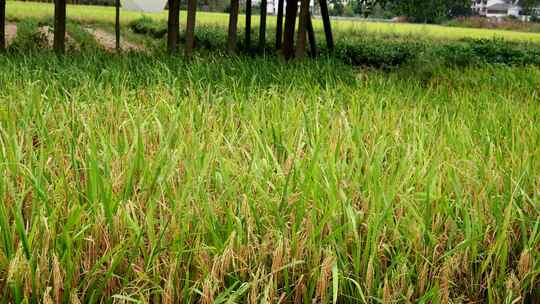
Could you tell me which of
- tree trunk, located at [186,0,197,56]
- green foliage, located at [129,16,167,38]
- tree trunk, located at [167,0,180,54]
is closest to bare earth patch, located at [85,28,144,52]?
green foliage, located at [129,16,167,38]

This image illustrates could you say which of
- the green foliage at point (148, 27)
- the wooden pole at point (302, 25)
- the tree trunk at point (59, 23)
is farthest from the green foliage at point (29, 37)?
the green foliage at point (148, 27)

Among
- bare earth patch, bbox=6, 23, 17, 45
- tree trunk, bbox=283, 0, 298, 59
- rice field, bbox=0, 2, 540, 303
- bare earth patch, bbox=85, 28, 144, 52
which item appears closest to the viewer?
rice field, bbox=0, 2, 540, 303

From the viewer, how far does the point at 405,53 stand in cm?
1688

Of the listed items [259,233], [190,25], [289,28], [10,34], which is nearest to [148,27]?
[10,34]

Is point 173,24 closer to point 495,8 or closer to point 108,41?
point 108,41

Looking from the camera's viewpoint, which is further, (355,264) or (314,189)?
(314,189)

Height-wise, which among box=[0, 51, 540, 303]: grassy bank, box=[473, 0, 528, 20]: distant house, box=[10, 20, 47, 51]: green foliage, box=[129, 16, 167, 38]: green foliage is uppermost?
box=[473, 0, 528, 20]: distant house

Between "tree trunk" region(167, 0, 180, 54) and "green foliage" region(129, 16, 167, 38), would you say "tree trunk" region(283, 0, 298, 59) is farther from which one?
"green foliage" region(129, 16, 167, 38)

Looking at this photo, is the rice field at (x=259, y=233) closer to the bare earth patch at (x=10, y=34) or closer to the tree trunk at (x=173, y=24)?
the tree trunk at (x=173, y=24)

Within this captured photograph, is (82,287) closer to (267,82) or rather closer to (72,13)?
(267,82)

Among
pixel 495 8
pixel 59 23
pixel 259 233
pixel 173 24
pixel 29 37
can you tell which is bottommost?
pixel 259 233

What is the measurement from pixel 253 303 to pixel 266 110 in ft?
7.33

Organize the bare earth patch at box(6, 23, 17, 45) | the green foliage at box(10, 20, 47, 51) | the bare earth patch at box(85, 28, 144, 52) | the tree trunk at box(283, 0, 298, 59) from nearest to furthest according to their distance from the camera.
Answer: the tree trunk at box(283, 0, 298, 59) → the green foliage at box(10, 20, 47, 51) → the bare earth patch at box(6, 23, 17, 45) → the bare earth patch at box(85, 28, 144, 52)

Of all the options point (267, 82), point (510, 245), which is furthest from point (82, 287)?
point (267, 82)
